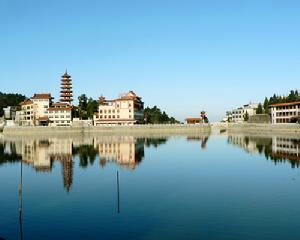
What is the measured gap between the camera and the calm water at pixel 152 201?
20.7m

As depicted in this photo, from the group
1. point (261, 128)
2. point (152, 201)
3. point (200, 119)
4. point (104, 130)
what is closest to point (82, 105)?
point (104, 130)

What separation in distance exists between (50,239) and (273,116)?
124788 mm

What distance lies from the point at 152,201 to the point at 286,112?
108 meters

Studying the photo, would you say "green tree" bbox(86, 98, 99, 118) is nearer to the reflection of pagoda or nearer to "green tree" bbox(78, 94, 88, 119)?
"green tree" bbox(78, 94, 88, 119)

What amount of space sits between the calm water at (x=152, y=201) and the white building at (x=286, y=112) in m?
75.0

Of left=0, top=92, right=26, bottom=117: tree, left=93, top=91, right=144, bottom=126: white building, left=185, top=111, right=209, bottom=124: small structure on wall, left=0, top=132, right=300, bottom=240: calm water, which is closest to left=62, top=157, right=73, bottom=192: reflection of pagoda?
left=0, top=132, right=300, bottom=240: calm water

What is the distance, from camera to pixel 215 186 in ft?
110

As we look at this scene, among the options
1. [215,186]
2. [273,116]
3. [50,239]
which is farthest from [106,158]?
[273,116]

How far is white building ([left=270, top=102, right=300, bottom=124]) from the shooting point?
119400 millimetres

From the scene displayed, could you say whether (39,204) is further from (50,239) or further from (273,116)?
(273,116)

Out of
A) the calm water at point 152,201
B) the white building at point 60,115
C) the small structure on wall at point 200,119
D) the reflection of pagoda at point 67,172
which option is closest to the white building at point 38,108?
the white building at point 60,115

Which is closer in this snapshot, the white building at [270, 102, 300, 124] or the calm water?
the calm water

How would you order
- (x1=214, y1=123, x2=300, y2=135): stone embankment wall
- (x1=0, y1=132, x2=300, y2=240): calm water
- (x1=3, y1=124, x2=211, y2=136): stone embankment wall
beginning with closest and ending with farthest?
(x1=0, y1=132, x2=300, y2=240): calm water < (x1=214, y1=123, x2=300, y2=135): stone embankment wall < (x1=3, y1=124, x2=211, y2=136): stone embankment wall

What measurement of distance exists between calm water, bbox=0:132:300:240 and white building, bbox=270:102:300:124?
2953 inches
